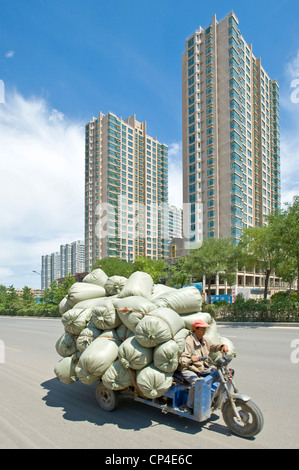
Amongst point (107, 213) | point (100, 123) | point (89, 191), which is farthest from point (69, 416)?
point (100, 123)

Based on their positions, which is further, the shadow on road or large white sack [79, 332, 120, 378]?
large white sack [79, 332, 120, 378]

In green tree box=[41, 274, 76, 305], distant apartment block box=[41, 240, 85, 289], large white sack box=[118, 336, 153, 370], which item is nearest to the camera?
large white sack box=[118, 336, 153, 370]

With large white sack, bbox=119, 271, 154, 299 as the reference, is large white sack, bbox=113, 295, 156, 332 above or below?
below

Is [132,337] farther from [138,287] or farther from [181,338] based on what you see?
[138,287]

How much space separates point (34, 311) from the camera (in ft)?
125

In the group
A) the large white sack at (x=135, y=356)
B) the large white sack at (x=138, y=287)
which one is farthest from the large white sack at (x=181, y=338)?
the large white sack at (x=138, y=287)

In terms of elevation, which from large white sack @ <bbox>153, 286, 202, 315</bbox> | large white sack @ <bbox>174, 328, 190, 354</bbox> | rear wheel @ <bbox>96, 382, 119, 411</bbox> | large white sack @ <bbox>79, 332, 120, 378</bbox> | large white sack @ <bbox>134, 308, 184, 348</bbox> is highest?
large white sack @ <bbox>153, 286, 202, 315</bbox>

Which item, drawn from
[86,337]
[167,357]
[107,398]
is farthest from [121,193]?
[167,357]

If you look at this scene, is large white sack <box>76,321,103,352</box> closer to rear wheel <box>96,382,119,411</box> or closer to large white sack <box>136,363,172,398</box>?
rear wheel <box>96,382,119,411</box>

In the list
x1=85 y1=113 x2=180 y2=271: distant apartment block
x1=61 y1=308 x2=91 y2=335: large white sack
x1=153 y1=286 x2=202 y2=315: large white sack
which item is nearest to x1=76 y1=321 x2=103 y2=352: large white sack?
x1=61 y1=308 x2=91 y2=335: large white sack

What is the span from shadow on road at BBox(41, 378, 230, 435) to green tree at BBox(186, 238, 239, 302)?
20771 mm

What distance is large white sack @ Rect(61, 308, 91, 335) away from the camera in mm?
4910

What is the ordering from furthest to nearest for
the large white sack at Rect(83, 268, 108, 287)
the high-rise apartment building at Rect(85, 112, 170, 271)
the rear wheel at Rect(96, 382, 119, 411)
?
the high-rise apartment building at Rect(85, 112, 170, 271), the large white sack at Rect(83, 268, 108, 287), the rear wheel at Rect(96, 382, 119, 411)
